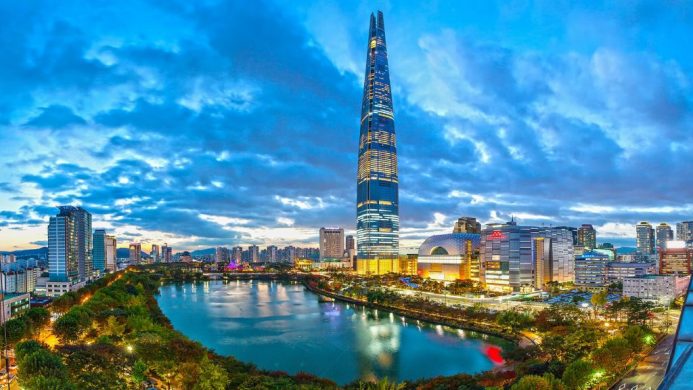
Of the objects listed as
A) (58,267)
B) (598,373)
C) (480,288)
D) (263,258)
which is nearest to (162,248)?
(263,258)

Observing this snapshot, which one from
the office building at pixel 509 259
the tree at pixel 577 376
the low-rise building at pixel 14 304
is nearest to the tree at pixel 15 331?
the low-rise building at pixel 14 304

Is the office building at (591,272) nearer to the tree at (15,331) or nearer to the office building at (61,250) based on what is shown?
the tree at (15,331)

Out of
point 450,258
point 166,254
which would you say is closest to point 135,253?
point 166,254

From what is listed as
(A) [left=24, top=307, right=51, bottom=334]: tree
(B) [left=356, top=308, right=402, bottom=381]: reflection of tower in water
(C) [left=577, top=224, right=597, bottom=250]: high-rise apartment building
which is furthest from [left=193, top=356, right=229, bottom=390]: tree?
(C) [left=577, top=224, right=597, bottom=250]: high-rise apartment building

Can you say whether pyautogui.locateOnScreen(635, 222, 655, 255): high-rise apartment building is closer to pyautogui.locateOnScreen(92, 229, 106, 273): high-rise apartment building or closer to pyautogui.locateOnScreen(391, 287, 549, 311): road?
pyautogui.locateOnScreen(391, 287, 549, 311): road

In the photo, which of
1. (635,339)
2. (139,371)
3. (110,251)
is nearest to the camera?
(139,371)

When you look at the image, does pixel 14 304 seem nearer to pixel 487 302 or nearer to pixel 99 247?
pixel 487 302
